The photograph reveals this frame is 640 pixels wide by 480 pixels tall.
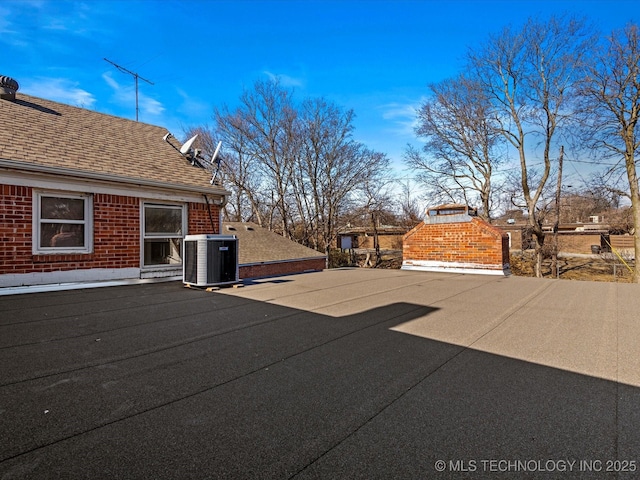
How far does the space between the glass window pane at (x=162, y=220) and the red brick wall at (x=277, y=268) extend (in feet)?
15.7

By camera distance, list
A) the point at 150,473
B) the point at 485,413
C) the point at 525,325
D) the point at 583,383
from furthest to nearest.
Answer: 1. the point at 525,325
2. the point at 583,383
3. the point at 485,413
4. the point at 150,473

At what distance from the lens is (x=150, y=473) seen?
1.59m

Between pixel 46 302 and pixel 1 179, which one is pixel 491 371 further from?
pixel 1 179

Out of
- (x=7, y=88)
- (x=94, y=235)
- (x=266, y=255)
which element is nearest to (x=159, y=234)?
(x=94, y=235)

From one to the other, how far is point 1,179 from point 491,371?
25.7 ft

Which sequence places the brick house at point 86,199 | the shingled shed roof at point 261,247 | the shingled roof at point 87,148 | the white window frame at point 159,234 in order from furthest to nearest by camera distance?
the shingled shed roof at point 261,247 → the white window frame at point 159,234 → the shingled roof at point 87,148 → the brick house at point 86,199

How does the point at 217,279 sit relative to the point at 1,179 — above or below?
below

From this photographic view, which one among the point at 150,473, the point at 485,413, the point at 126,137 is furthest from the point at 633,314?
the point at 126,137

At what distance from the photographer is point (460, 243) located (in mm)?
10453

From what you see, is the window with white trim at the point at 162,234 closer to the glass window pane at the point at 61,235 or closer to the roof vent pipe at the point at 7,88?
the glass window pane at the point at 61,235

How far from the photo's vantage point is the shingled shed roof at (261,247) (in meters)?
14.2

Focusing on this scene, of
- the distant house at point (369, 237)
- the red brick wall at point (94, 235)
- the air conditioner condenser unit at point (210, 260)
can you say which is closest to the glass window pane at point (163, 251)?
the red brick wall at point (94, 235)

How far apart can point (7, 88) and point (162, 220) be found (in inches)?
182

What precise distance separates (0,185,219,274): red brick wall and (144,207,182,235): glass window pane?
0.86 ft
